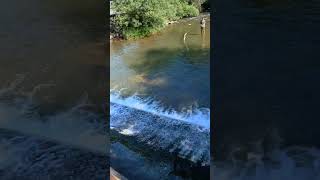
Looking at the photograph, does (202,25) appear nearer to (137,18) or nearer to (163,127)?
(137,18)

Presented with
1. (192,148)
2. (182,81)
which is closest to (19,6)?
(192,148)

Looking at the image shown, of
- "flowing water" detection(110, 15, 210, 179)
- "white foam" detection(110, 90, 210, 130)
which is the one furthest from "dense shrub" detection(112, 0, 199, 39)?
"white foam" detection(110, 90, 210, 130)

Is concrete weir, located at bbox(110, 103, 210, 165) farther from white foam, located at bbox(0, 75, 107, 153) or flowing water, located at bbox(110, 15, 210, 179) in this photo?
white foam, located at bbox(0, 75, 107, 153)

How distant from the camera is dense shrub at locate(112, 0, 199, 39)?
11711 mm

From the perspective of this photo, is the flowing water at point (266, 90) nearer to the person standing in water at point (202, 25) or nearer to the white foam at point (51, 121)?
the white foam at point (51, 121)

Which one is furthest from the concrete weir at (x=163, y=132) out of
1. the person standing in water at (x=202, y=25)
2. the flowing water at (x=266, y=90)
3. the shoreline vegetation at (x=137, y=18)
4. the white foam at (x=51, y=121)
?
the person standing in water at (x=202, y=25)

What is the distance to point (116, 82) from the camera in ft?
29.8

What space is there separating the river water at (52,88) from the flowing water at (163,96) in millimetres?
2296

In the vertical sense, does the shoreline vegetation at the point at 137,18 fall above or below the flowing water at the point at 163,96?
above

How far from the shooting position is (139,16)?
1187cm

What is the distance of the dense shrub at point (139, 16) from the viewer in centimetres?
1171

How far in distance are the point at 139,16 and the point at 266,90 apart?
9488 millimetres

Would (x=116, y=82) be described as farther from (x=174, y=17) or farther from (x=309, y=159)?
(x=309, y=159)

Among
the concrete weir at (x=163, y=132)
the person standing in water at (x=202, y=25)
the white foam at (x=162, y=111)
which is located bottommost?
the concrete weir at (x=163, y=132)
